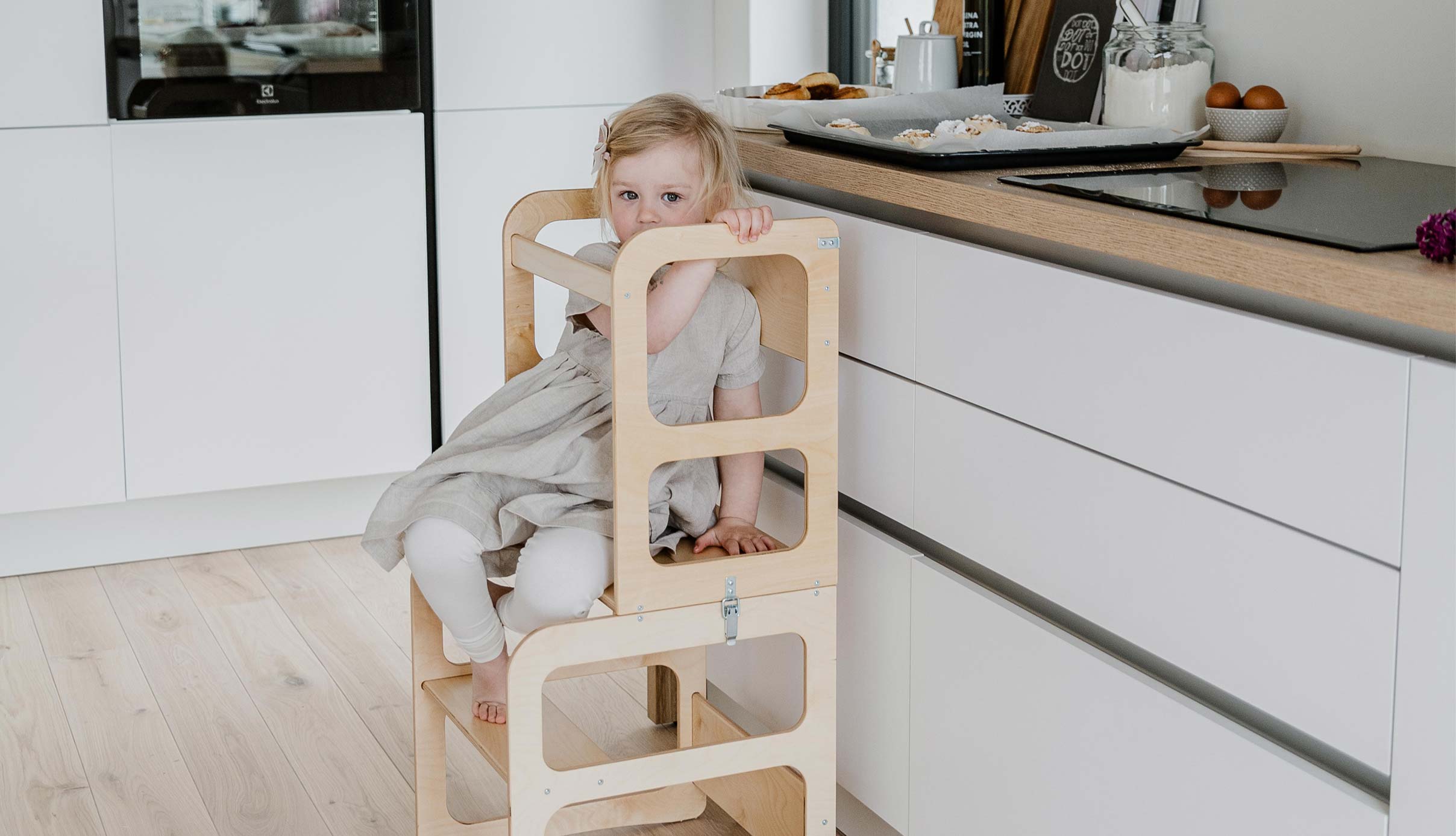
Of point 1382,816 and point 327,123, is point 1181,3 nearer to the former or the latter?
point 1382,816

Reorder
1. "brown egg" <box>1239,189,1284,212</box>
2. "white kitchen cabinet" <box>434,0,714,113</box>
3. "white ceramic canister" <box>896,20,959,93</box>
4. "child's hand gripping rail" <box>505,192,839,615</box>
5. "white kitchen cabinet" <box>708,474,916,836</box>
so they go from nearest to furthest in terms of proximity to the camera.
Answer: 1. "brown egg" <box>1239,189,1284,212</box>
2. "child's hand gripping rail" <box>505,192,839,615</box>
3. "white kitchen cabinet" <box>708,474,916,836</box>
4. "white ceramic canister" <box>896,20,959,93</box>
5. "white kitchen cabinet" <box>434,0,714,113</box>

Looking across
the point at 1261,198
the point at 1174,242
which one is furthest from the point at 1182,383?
the point at 1261,198

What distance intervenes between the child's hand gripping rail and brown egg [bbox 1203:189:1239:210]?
37 centimetres

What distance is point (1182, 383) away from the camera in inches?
45.6

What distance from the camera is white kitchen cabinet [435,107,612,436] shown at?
299cm

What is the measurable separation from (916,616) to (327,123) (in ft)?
5.88

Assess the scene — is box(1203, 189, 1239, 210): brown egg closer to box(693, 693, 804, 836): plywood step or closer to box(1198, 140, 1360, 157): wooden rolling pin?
box(1198, 140, 1360, 157): wooden rolling pin

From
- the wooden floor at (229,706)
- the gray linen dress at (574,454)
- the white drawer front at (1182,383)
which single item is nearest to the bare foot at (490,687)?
the gray linen dress at (574,454)

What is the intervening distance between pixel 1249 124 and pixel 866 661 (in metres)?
0.75

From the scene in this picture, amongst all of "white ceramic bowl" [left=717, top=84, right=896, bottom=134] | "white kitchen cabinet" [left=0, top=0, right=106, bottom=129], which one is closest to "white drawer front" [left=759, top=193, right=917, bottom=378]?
"white ceramic bowl" [left=717, top=84, right=896, bottom=134]

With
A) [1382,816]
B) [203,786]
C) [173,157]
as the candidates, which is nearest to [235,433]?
[173,157]

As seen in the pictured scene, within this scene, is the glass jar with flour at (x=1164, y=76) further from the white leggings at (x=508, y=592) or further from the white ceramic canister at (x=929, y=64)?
the white leggings at (x=508, y=592)

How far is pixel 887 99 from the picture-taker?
74.0 inches

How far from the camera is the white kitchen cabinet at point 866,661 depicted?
1.61 meters
